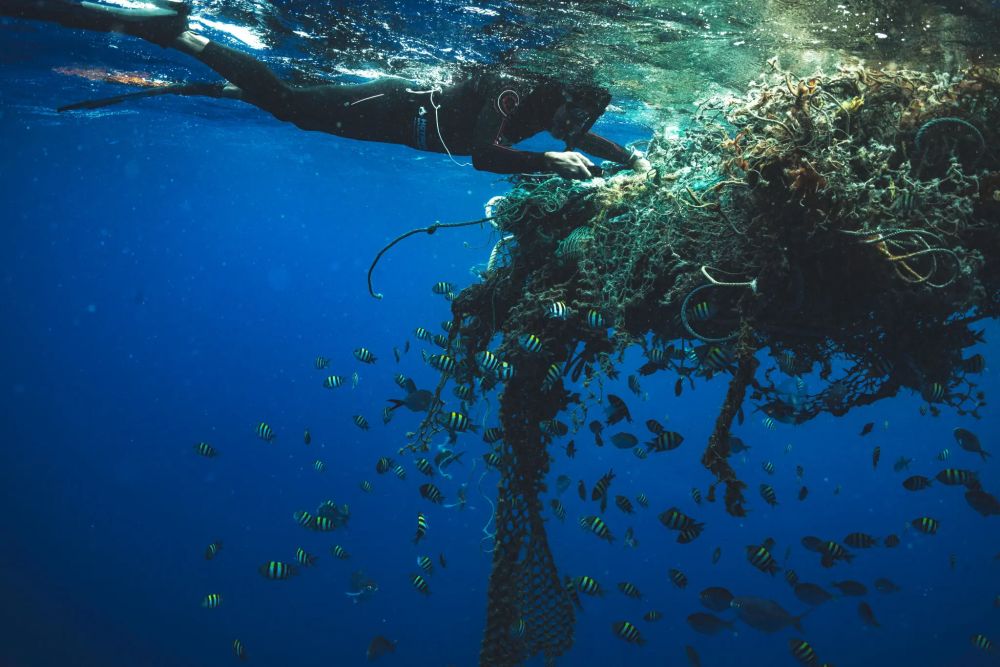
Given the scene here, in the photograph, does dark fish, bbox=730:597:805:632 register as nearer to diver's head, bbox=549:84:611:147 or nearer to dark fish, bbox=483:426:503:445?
dark fish, bbox=483:426:503:445

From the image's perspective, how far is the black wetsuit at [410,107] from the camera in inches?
226

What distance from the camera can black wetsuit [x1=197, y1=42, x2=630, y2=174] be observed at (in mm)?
5742

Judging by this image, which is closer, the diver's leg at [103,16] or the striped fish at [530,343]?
the striped fish at [530,343]

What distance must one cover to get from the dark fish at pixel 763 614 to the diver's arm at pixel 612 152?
572 centimetres

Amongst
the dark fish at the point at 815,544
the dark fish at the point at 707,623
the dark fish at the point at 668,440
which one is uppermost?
the dark fish at the point at 668,440

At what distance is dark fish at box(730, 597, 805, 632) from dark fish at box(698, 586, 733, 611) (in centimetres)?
12

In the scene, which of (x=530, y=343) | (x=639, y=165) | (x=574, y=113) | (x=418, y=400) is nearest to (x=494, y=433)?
(x=530, y=343)

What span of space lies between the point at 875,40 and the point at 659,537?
112 feet

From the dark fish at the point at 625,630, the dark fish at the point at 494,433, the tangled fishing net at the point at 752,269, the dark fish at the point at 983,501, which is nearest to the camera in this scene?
the tangled fishing net at the point at 752,269

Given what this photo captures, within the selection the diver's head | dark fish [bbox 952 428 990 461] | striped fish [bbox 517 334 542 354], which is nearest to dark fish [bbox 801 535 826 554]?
dark fish [bbox 952 428 990 461]

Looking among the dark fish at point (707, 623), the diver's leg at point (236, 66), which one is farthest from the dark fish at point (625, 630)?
the diver's leg at point (236, 66)

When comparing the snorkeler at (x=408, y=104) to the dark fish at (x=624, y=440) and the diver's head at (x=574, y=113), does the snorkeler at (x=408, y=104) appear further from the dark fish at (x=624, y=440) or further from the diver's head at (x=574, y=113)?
the dark fish at (x=624, y=440)

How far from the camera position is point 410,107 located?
650 centimetres

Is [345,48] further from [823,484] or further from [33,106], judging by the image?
[823,484]
